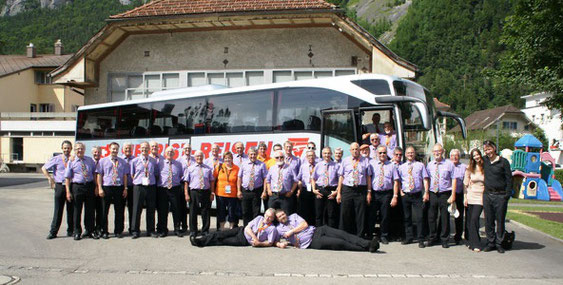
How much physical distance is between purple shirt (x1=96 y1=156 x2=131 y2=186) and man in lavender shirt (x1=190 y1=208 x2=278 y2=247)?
2039mm

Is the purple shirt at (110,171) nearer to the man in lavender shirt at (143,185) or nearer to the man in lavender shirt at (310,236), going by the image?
the man in lavender shirt at (143,185)

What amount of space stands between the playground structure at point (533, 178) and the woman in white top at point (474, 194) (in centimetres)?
1616

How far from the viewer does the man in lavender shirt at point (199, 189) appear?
948cm

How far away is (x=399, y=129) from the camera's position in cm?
1014

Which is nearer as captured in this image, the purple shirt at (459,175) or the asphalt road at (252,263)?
the asphalt road at (252,263)

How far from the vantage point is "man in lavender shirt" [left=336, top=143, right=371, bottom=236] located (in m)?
9.02

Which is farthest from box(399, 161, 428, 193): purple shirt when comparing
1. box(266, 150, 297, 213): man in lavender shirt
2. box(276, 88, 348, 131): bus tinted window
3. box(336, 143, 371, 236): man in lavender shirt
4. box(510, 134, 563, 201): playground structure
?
box(510, 134, 563, 201): playground structure

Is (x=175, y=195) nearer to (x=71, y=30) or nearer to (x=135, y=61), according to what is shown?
(x=135, y=61)

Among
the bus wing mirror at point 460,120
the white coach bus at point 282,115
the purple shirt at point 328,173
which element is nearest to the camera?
the purple shirt at point 328,173

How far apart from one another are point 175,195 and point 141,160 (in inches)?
36.3

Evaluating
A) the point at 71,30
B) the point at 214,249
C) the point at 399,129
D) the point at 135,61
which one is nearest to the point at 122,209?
the point at 214,249

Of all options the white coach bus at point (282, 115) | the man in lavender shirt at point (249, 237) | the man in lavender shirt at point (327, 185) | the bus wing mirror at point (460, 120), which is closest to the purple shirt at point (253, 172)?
the man in lavender shirt at point (327, 185)

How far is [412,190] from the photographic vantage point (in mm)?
8992

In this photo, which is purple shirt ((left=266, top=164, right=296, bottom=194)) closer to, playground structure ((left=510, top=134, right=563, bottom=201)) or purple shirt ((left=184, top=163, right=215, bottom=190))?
purple shirt ((left=184, top=163, right=215, bottom=190))
